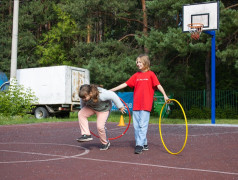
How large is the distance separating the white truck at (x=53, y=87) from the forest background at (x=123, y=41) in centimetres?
478

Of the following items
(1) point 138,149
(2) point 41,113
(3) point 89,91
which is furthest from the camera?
(2) point 41,113

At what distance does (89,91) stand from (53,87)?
15.4 m

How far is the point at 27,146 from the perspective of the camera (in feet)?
31.2

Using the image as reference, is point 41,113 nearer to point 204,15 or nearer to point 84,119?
point 204,15

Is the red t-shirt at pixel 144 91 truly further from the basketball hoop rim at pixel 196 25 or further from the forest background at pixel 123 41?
the forest background at pixel 123 41

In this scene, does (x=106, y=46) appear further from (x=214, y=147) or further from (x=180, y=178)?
(x=180, y=178)

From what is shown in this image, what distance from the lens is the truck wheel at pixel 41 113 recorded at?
2325 centimetres

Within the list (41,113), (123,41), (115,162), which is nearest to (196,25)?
(41,113)

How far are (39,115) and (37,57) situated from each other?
22.3 meters

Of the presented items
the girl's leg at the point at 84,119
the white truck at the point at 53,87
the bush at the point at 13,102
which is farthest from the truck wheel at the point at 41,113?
the girl's leg at the point at 84,119

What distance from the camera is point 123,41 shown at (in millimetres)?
35469

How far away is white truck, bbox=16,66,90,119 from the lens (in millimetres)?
22703

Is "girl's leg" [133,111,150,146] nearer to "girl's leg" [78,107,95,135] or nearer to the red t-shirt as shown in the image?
the red t-shirt

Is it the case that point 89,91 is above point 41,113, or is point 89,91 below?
above
